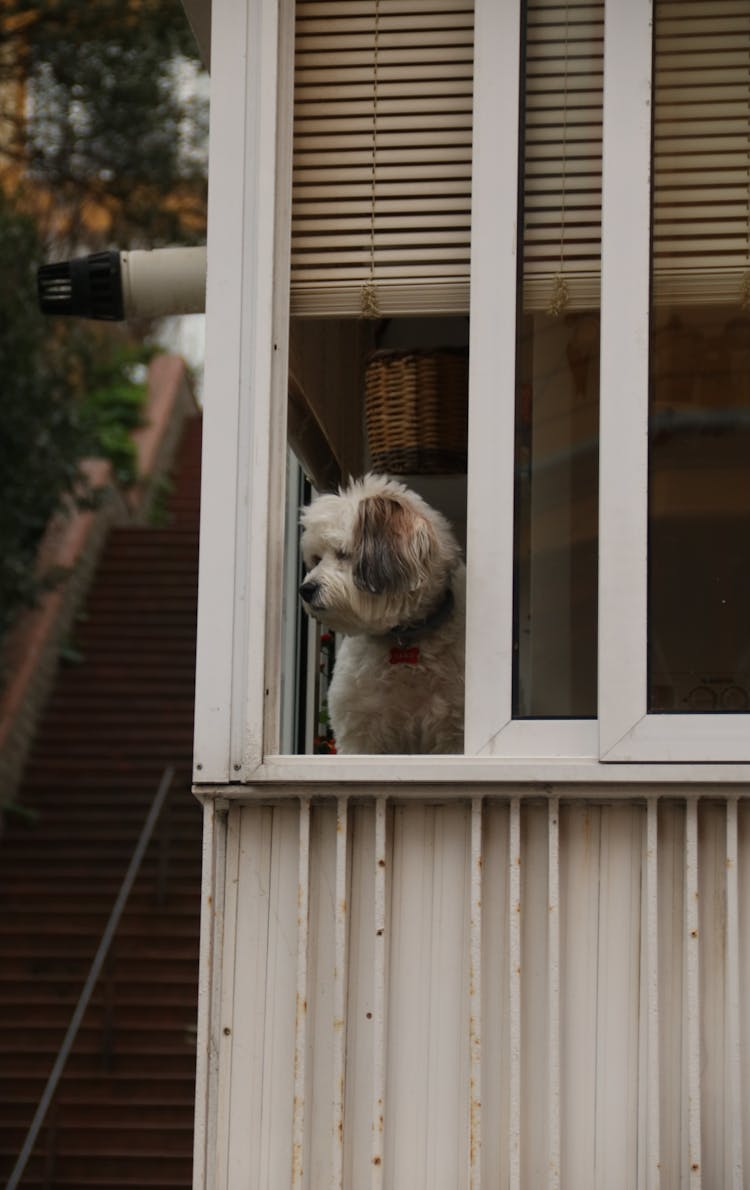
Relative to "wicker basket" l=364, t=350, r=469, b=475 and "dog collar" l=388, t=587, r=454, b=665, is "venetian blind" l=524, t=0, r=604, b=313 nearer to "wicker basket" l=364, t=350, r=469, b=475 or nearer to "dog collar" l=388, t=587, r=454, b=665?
"wicker basket" l=364, t=350, r=469, b=475

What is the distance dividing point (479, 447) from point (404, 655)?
3.04 ft

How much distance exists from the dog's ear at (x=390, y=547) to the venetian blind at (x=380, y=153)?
592 millimetres

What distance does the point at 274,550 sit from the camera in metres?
A: 4.20

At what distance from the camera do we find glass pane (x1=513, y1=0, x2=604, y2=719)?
4.12 meters

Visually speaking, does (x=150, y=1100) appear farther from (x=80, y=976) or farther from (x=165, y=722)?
(x=165, y=722)

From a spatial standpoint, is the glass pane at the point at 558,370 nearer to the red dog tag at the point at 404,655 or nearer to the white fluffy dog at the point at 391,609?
the white fluffy dog at the point at 391,609

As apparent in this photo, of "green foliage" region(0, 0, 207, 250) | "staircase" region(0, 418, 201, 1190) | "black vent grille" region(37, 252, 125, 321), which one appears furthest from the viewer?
"green foliage" region(0, 0, 207, 250)

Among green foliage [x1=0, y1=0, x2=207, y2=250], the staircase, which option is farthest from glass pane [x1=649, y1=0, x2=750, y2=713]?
green foliage [x1=0, y1=0, x2=207, y2=250]

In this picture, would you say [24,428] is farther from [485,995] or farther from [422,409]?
[485,995]

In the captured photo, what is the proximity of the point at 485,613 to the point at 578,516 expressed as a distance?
0.32 metres

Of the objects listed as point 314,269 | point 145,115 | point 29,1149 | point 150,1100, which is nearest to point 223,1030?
point 314,269

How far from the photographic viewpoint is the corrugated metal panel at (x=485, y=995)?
3850mm

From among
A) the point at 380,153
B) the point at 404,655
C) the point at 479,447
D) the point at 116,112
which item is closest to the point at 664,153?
the point at 380,153

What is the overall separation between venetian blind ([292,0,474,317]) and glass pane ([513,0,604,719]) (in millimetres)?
209
